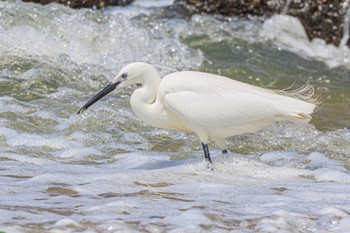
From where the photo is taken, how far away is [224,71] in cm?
1062

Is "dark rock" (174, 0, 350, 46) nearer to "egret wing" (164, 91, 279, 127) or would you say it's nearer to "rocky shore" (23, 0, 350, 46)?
"rocky shore" (23, 0, 350, 46)

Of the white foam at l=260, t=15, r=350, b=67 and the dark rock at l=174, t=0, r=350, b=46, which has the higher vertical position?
the dark rock at l=174, t=0, r=350, b=46

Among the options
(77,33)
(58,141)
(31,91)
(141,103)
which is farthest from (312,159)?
(77,33)

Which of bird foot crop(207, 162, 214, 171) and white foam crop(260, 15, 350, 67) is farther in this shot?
white foam crop(260, 15, 350, 67)

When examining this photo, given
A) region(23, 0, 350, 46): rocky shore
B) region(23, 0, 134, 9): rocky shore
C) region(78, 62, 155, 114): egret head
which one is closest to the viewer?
region(78, 62, 155, 114): egret head

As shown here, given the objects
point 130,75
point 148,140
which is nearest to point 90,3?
point 148,140

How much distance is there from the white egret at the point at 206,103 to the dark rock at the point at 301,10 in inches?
244

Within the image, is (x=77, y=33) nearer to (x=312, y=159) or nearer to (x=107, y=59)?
(x=107, y=59)

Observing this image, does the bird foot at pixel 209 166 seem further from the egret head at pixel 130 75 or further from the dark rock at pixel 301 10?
the dark rock at pixel 301 10

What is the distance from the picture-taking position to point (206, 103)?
6223mm

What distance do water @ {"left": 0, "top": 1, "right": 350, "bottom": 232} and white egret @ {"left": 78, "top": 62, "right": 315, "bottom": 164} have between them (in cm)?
34

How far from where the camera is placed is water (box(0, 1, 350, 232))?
4.99m

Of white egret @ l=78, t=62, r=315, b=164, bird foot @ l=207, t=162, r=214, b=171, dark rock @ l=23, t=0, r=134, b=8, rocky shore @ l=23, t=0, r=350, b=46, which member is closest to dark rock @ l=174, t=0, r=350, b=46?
rocky shore @ l=23, t=0, r=350, b=46

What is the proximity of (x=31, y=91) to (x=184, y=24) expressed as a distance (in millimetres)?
3797
